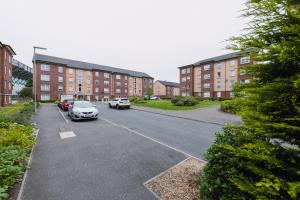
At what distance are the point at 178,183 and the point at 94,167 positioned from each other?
2.56 m

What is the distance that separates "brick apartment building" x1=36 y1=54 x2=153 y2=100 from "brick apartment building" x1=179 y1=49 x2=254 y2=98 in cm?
1471

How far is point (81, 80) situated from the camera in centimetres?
6028

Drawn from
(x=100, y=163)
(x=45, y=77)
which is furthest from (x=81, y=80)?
(x=100, y=163)

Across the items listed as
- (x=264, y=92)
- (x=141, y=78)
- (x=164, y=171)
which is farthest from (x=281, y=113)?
(x=141, y=78)

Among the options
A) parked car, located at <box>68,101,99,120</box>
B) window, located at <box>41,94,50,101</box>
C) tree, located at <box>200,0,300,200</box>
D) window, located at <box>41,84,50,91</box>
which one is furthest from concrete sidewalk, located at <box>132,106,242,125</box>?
window, located at <box>41,84,50,91</box>

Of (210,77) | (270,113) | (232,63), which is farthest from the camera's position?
(210,77)

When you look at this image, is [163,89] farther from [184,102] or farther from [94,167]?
[94,167]

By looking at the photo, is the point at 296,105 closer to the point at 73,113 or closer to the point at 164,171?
the point at 164,171

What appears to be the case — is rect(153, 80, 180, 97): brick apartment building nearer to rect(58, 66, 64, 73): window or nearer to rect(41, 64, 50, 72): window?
rect(58, 66, 64, 73): window

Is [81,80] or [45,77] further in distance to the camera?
[81,80]

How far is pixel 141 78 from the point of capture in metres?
82.8

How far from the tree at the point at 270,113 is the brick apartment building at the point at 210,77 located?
42127mm

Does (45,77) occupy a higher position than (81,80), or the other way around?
(81,80)

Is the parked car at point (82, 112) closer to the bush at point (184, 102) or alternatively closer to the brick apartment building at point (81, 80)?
the bush at point (184, 102)
